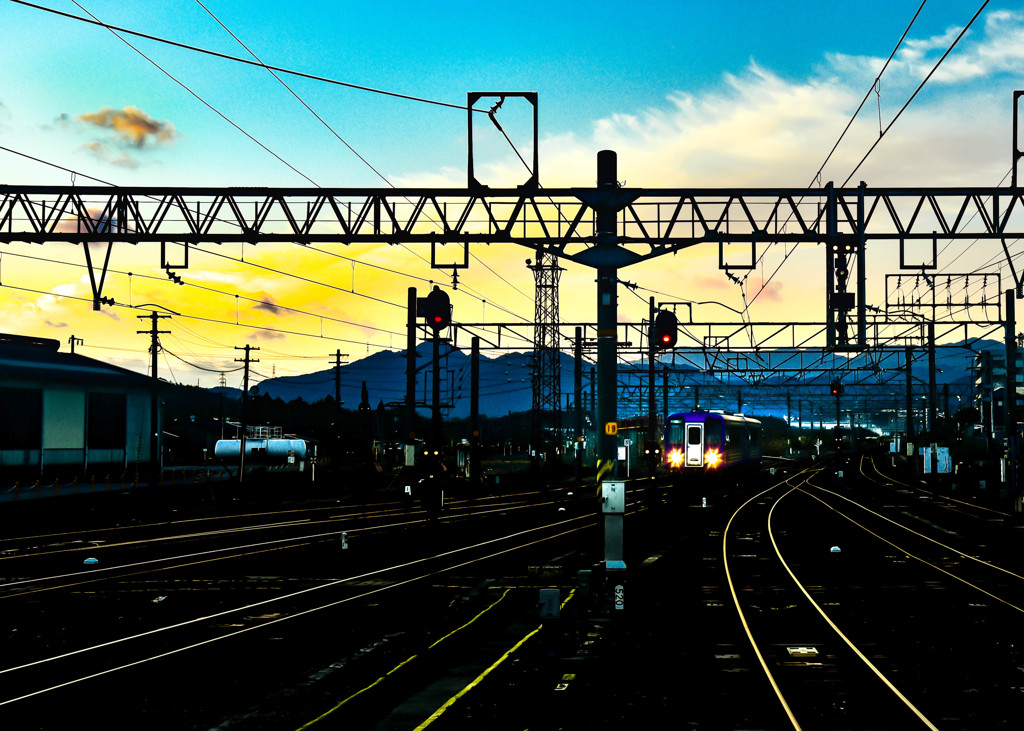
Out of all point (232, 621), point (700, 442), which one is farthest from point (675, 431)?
point (232, 621)

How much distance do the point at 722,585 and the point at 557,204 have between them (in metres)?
10.3

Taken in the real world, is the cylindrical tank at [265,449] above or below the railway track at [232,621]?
above

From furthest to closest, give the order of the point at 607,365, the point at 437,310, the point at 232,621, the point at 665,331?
the point at 437,310 → the point at 665,331 → the point at 607,365 → the point at 232,621

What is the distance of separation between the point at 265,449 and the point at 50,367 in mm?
27741

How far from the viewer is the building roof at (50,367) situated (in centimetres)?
5816

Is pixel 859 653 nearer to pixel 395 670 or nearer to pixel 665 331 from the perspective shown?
pixel 395 670

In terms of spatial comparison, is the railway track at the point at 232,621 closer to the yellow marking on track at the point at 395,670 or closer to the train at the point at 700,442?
the yellow marking on track at the point at 395,670

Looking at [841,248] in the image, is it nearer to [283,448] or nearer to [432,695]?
[432,695]

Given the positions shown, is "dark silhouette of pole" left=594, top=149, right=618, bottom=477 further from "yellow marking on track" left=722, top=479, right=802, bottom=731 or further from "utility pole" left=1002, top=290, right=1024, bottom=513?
"utility pole" left=1002, top=290, right=1024, bottom=513

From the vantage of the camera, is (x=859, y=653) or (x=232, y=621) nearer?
(x=859, y=653)

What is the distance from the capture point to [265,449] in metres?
87.3

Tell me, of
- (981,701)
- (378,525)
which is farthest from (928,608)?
(378,525)

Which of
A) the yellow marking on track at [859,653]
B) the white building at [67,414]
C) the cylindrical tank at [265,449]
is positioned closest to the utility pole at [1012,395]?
the yellow marking on track at [859,653]

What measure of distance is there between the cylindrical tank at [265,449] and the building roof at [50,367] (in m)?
14.9
